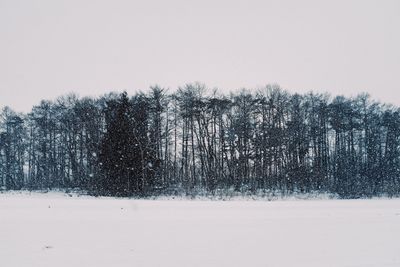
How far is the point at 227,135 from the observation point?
5159 centimetres

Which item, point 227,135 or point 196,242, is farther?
point 227,135

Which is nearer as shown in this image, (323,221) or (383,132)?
(323,221)

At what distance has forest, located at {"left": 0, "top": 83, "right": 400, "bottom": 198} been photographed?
48.4 m

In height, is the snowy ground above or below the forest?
below

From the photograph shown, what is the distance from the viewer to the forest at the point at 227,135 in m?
48.4

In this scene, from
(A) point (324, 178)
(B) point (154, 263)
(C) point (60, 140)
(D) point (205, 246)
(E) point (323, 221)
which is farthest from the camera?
(C) point (60, 140)

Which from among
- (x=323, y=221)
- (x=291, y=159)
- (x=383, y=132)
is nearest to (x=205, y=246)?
(x=323, y=221)

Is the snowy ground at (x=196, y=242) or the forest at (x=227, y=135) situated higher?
the forest at (x=227, y=135)

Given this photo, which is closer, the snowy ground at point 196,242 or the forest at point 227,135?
the snowy ground at point 196,242

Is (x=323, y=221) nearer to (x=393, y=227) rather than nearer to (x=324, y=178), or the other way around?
(x=393, y=227)

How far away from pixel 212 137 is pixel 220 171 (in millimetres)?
4649

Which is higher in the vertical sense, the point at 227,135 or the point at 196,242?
the point at 227,135

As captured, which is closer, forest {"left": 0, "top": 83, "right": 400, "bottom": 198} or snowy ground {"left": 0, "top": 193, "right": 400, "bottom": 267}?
snowy ground {"left": 0, "top": 193, "right": 400, "bottom": 267}

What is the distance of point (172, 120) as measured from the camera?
2050 inches
